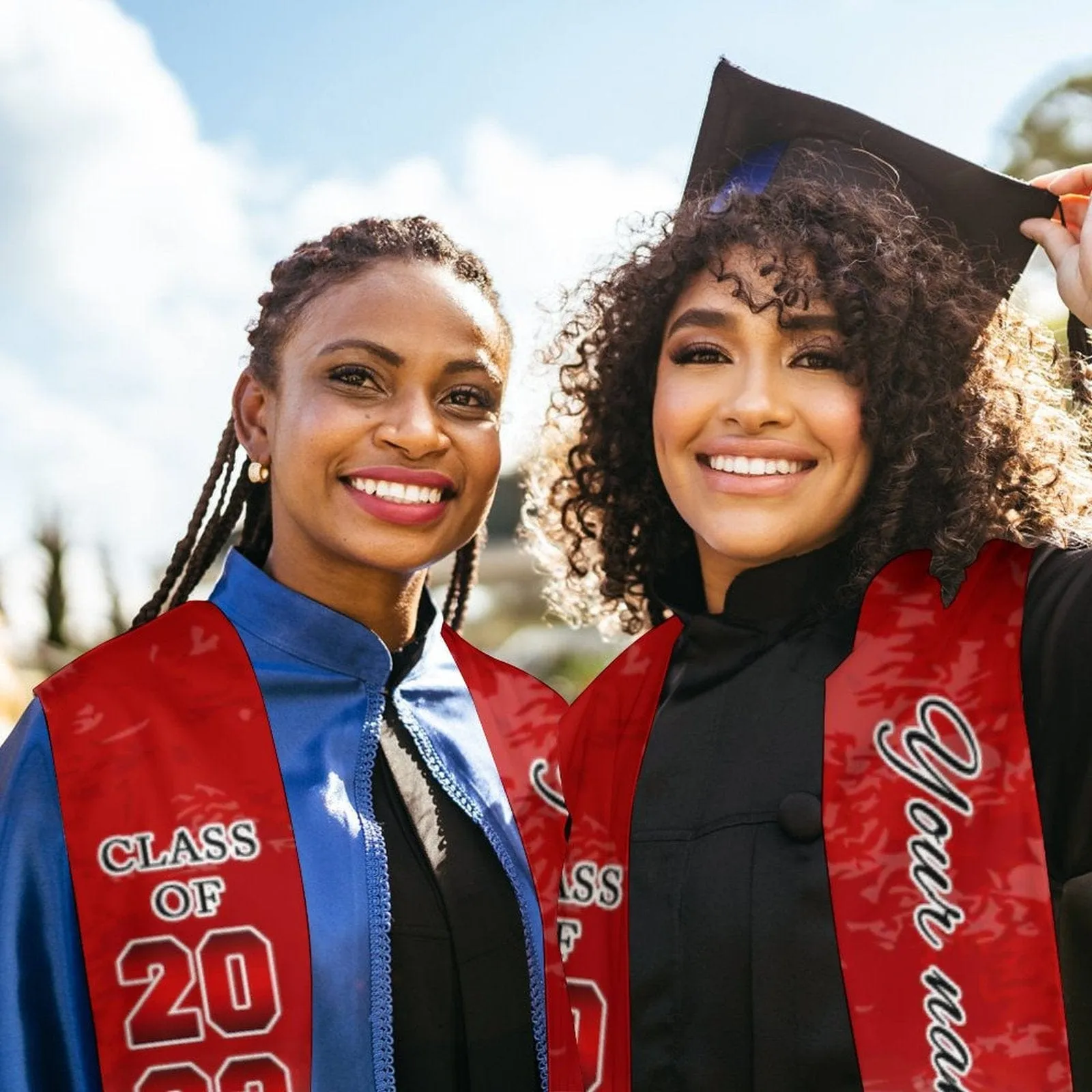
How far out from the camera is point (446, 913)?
2613 millimetres

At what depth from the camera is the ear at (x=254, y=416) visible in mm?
3006

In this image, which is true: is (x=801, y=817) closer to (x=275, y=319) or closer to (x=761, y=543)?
(x=761, y=543)

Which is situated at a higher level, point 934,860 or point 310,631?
point 310,631

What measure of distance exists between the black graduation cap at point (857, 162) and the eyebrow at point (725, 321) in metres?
0.34

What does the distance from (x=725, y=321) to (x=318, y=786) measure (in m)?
1.15

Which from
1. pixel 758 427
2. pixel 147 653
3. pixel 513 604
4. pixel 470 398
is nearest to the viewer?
pixel 758 427

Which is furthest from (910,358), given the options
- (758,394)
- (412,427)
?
(412,427)

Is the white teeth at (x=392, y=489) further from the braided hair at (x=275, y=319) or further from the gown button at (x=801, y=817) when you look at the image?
the gown button at (x=801, y=817)

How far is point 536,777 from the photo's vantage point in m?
3.03

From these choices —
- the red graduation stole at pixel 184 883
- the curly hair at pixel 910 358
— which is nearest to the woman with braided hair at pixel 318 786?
the red graduation stole at pixel 184 883

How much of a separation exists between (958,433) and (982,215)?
0.45m

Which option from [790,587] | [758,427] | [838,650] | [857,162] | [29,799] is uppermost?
[857,162]

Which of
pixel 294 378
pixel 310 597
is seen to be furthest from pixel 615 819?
pixel 294 378

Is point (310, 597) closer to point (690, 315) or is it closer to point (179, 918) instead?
point (179, 918)
